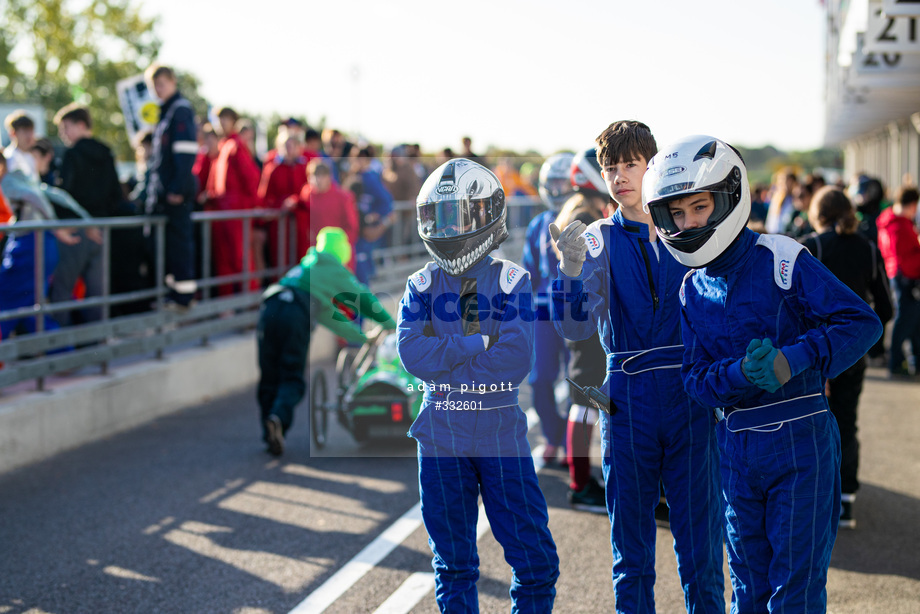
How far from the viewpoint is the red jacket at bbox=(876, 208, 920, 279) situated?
10.8 metres

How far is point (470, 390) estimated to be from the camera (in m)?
3.88

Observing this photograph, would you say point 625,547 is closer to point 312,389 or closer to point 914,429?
point 312,389

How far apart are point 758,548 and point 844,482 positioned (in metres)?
2.86

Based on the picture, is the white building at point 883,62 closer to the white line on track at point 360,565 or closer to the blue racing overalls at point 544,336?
the blue racing overalls at point 544,336

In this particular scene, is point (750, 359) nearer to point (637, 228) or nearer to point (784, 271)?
point (784, 271)

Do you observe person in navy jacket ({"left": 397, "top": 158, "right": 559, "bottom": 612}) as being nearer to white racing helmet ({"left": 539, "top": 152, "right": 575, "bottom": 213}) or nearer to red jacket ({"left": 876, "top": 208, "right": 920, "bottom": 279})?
white racing helmet ({"left": 539, "top": 152, "right": 575, "bottom": 213})

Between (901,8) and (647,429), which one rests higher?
(901,8)

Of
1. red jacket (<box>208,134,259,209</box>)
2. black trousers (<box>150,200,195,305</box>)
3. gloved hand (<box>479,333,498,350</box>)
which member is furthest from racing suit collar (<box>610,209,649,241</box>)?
red jacket (<box>208,134,259,209</box>)

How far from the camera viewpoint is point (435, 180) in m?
3.94

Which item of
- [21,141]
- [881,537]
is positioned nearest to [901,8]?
[881,537]

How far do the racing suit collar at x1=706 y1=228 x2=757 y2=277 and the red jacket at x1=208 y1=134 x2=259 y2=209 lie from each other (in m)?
8.96

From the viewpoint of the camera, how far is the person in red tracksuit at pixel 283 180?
40.0 ft

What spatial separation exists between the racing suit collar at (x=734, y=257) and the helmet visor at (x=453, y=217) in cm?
92

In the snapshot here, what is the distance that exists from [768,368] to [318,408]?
17.3ft
